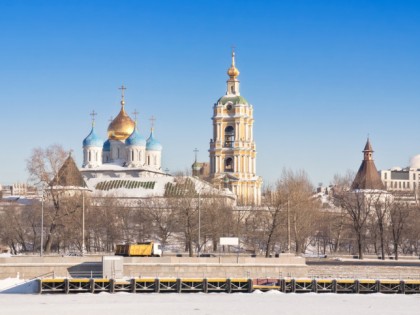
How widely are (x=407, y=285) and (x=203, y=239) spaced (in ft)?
161

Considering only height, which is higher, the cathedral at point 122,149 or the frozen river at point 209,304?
the cathedral at point 122,149

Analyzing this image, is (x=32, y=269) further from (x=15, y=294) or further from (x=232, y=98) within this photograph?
(x=232, y=98)

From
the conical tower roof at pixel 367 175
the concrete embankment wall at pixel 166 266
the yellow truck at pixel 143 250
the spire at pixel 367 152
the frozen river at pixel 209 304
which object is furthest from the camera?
the spire at pixel 367 152

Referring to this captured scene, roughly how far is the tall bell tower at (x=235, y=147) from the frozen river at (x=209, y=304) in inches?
4266

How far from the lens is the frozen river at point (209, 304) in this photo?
171ft

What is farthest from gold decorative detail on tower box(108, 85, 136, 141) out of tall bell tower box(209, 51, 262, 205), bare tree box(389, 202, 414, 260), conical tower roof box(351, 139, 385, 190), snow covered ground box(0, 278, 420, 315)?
snow covered ground box(0, 278, 420, 315)

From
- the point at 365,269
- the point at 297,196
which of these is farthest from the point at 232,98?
the point at 365,269

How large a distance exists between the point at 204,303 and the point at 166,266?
16.6 m

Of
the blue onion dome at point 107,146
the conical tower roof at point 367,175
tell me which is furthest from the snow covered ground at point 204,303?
the blue onion dome at point 107,146

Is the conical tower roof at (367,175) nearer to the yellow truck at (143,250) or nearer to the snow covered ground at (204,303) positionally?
the yellow truck at (143,250)

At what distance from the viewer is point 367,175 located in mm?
160875

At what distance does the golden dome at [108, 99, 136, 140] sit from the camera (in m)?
175

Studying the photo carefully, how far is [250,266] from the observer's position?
7344cm

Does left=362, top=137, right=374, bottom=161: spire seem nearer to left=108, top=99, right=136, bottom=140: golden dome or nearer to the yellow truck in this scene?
left=108, top=99, right=136, bottom=140: golden dome
